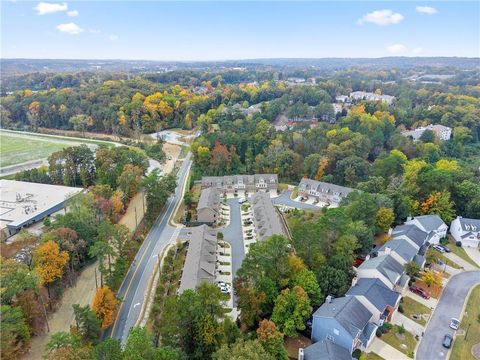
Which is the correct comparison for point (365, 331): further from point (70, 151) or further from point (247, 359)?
point (70, 151)

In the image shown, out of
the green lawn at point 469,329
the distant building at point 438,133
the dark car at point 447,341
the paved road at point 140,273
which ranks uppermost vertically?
the distant building at point 438,133

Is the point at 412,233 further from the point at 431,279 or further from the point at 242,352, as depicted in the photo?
the point at 242,352

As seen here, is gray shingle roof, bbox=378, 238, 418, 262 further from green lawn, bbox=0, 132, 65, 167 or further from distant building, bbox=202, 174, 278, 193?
green lawn, bbox=0, 132, 65, 167

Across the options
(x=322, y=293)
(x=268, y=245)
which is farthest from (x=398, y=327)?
(x=268, y=245)

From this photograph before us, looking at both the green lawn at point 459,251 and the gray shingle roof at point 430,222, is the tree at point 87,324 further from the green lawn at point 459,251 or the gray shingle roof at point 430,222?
the green lawn at point 459,251

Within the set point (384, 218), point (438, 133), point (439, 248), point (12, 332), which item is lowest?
point (439, 248)

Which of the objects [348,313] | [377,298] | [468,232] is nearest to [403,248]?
[377,298]

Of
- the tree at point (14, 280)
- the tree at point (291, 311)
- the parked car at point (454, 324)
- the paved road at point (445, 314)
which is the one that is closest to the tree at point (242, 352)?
the tree at point (291, 311)

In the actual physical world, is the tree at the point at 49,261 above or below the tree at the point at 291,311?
above
